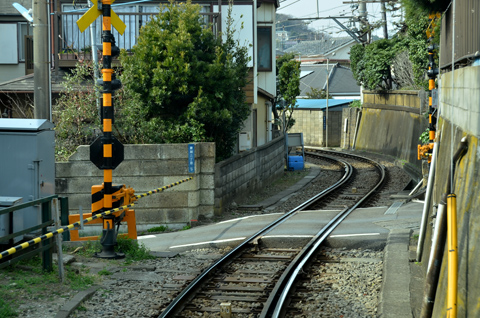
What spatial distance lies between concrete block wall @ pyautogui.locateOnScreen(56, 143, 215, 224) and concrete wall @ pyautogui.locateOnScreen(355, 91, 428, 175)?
509 inches

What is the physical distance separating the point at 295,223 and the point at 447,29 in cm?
498

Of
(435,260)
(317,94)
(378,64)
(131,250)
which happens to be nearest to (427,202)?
(435,260)

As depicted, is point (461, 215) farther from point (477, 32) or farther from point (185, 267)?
point (185, 267)

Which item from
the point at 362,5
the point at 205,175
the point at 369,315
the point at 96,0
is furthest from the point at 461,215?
the point at 362,5

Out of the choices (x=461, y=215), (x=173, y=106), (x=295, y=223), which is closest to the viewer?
(x=461, y=215)

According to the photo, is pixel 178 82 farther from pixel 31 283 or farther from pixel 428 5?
pixel 31 283

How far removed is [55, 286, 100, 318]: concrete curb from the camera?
706 cm

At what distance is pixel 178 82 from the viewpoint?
49.7ft

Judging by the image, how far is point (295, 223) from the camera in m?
13.5

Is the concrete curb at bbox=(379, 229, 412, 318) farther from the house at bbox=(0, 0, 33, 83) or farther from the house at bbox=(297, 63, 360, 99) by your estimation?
the house at bbox=(297, 63, 360, 99)

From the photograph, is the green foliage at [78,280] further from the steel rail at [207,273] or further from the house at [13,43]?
the house at [13,43]

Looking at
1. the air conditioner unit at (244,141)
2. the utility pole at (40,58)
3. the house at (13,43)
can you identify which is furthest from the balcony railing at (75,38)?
the utility pole at (40,58)

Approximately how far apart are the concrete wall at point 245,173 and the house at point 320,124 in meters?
20.6

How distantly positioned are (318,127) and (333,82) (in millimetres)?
22088
